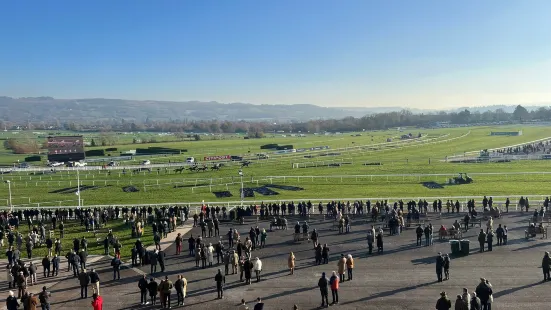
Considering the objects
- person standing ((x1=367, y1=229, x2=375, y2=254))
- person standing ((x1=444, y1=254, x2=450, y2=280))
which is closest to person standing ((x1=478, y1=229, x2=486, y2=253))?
person standing ((x1=444, y1=254, x2=450, y2=280))

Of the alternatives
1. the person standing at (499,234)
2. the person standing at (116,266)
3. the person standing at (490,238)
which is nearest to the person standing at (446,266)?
the person standing at (490,238)

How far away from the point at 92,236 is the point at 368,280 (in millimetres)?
15397

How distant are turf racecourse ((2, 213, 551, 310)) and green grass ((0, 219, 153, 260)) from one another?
235 centimetres

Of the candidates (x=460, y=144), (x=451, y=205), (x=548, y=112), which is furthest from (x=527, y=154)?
(x=548, y=112)

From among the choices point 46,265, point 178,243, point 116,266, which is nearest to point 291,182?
point 178,243

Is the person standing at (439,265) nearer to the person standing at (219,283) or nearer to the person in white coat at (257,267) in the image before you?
the person in white coat at (257,267)

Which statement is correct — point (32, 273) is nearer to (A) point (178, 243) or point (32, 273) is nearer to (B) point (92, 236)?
(A) point (178, 243)

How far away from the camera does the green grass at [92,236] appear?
71.5 feet

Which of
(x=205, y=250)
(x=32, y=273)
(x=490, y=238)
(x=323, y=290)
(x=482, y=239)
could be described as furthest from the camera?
(x=490, y=238)

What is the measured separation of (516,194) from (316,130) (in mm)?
141728

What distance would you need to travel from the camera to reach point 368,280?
54.3 feet

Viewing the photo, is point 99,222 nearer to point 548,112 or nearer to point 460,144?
point 460,144

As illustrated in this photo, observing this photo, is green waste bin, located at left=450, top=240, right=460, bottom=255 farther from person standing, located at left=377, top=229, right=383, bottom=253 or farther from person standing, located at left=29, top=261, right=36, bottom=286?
person standing, located at left=29, top=261, right=36, bottom=286

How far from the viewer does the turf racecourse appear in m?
14.6
